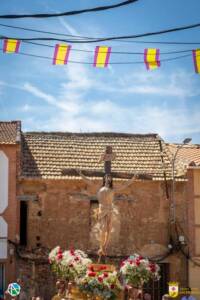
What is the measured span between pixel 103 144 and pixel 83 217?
4.17 m

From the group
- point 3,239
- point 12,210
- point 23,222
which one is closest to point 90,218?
point 23,222

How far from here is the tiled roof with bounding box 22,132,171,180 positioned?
2731 centimetres

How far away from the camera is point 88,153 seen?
28.7 m

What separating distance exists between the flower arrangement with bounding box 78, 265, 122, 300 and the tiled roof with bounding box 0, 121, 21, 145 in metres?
11.6

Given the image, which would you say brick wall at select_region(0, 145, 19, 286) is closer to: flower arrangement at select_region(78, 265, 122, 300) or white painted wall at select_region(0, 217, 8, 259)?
white painted wall at select_region(0, 217, 8, 259)

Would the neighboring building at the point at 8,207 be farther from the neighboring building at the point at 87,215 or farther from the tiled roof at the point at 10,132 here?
the neighboring building at the point at 87,215

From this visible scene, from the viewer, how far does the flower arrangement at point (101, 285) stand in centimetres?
1484

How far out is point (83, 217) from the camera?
87.5 feet

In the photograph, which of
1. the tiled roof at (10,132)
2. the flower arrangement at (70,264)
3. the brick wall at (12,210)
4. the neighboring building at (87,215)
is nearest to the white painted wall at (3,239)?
the brick wall at (12,210)

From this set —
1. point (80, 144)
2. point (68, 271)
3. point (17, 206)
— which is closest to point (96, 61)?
point (68, 271)

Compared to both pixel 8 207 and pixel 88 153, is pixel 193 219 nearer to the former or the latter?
pixel 88 153

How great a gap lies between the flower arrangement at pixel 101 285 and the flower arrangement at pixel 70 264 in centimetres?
55

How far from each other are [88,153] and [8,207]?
4.75m

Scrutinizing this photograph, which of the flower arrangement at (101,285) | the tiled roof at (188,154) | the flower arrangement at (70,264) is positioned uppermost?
the tiled roof at (188,154)
